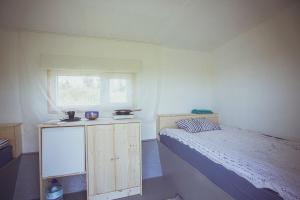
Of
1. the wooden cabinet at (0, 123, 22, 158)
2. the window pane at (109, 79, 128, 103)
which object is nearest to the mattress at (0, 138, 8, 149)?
the wooden cabinet at (0, 123, 22, 158)

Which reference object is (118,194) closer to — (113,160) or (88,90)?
(113,160)

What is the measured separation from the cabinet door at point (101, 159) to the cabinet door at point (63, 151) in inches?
3.7

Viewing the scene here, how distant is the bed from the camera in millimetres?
894

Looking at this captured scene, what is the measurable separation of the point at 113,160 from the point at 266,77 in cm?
208

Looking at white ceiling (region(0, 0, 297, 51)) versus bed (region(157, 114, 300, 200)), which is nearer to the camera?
bed (region(157, 114, 300, 200))

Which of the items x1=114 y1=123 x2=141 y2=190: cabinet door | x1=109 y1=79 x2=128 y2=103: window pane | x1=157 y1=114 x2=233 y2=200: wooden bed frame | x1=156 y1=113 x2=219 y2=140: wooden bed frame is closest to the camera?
x1=157 y1=114 x2=233 y2=200: wooden bed frame

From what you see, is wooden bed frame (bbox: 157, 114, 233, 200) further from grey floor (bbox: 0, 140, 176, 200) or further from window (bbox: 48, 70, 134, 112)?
window (bbox: 48, 70, 134, 112)

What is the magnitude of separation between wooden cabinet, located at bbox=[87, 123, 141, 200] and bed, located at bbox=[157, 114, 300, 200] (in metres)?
0.46

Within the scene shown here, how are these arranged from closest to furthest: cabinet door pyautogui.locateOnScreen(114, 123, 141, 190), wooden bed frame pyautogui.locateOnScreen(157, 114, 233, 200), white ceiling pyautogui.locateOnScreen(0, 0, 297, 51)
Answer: wooden bed frame pyautogui.locateOnScreen(157, 114, 233, 200)
white ceiling pyautogui.locateOnScreen(0, 0, 297, 51)
cabinet door pyautogui.locateOnScreen(114, 123, 141, 190)

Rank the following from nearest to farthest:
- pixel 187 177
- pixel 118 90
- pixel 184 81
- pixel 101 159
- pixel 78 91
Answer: pixel 187 177 < pixel 101 159 < pixel 78 91 < pixel 118 90 < pixel 184 81

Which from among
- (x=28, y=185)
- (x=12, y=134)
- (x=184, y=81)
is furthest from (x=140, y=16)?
(x=28, y=185)

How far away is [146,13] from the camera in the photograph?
1683 mm

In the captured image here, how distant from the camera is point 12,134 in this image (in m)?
1.79

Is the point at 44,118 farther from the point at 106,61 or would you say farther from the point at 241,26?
the point at 241,26
